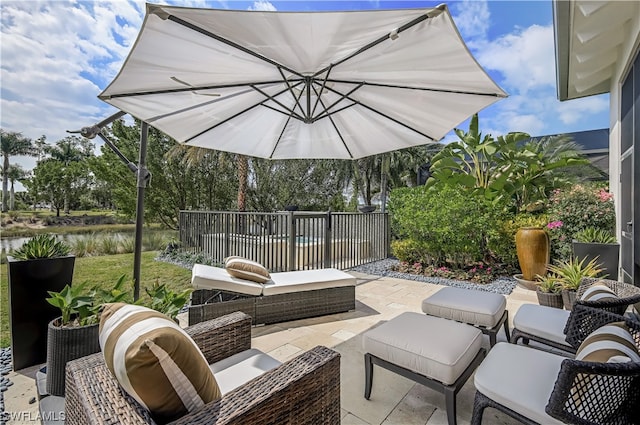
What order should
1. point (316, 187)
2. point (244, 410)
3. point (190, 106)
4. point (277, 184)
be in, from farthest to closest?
1. point (316, 187)
2. point (277, 184)
3. point (190, 106)
4. point (244, 410)

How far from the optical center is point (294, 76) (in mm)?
3402

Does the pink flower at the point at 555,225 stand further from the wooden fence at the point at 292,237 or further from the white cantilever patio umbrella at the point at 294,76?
the wooden fence at the point at 292,237

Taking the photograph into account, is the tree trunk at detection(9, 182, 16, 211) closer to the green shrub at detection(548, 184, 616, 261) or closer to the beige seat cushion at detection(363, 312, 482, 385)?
the beige seat cushion at detection(363, 312, 482, 385)

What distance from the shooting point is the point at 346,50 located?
2725 mm

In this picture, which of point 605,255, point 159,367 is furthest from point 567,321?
point 605,255

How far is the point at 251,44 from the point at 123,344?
2.43 m

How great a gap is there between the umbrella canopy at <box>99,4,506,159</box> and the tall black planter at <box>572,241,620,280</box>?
2754 millimetres

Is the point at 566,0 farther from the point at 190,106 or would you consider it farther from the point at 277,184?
the point at 277,184

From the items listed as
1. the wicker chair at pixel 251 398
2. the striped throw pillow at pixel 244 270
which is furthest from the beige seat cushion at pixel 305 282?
the wicker chair at pixel 251 398

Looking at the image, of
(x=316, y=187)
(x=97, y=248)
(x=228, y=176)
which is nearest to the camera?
(x=97, y=248)

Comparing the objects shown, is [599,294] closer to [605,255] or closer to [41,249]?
[605,255]

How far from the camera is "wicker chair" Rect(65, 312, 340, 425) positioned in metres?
1.12

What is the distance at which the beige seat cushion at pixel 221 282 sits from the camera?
3391 millimetres

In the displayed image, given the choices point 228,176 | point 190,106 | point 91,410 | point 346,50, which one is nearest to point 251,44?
point 346,50
